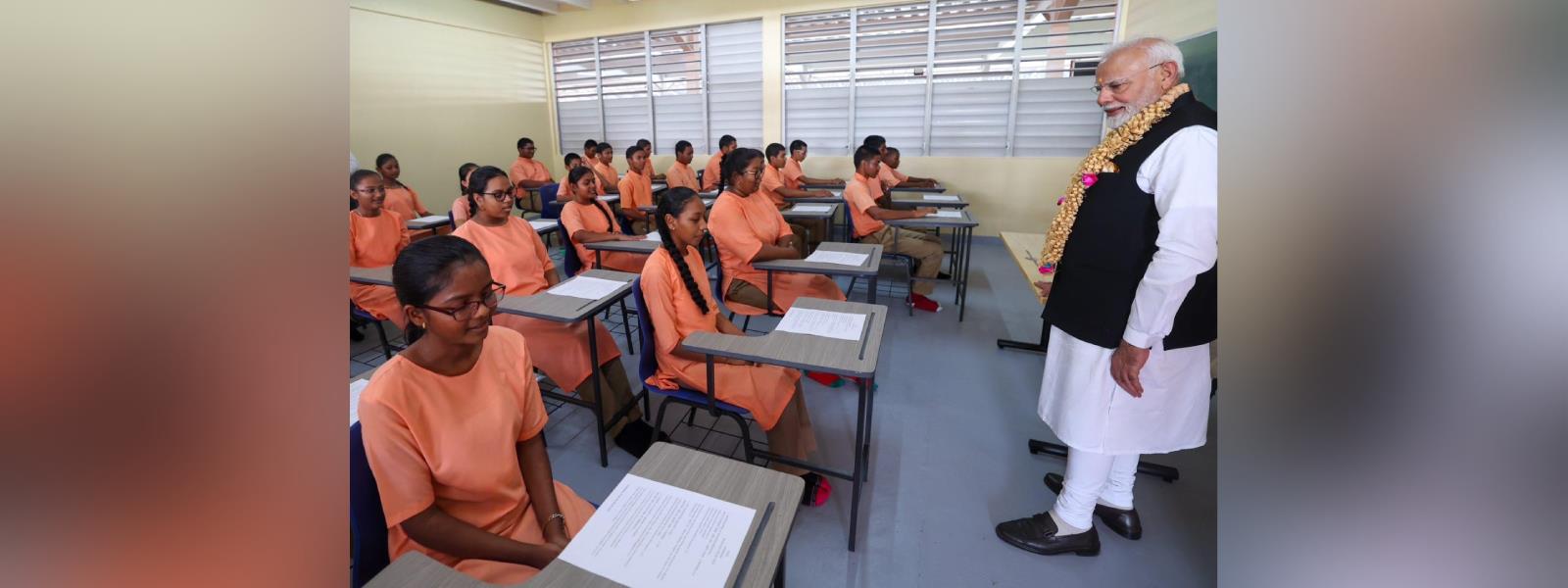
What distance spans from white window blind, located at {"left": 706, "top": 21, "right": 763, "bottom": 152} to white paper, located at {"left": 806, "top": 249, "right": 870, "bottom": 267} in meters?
4.06

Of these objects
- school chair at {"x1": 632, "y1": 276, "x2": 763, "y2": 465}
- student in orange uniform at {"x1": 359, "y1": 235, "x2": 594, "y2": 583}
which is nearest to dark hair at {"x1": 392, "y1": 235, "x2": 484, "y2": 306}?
student in orange uniform at {"x1": 359, "y1": 235, "x2": 594, "y2": 583}

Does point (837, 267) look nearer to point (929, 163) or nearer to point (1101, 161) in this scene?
point (1101, 161)

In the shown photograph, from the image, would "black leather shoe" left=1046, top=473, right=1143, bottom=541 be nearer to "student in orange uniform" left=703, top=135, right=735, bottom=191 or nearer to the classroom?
the classroom

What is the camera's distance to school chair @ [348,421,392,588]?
0.99 metres

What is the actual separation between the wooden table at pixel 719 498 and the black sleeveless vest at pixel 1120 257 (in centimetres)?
84

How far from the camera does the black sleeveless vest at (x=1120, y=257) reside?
130 cm

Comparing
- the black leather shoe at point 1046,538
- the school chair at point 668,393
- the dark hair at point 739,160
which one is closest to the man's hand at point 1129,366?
the black leather shoe at point 1046,538

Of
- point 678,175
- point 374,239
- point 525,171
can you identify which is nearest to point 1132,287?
point 374,239

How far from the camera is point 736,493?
3.25 feet

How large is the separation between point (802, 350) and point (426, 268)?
2.74 feet
